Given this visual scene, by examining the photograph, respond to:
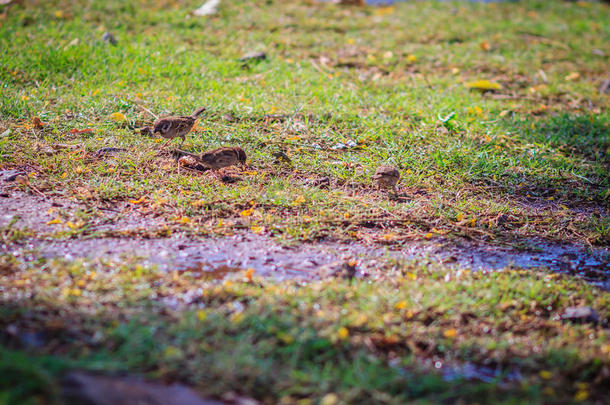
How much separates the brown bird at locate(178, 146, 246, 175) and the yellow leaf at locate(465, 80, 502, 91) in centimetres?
332

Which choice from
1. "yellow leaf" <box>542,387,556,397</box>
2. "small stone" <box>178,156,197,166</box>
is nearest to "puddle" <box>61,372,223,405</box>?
"yellow leaf" <box>542,387,556,397</box>

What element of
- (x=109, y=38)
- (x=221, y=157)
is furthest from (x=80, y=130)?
(x=109, y=38)

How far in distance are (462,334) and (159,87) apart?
4030 mm

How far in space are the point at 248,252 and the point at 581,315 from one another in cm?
177

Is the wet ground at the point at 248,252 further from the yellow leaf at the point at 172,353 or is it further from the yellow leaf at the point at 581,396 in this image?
→ the yellow leaf at the point at 581,396

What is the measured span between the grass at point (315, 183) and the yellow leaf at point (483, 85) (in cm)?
9

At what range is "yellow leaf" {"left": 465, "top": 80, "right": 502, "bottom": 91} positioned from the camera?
5.65m

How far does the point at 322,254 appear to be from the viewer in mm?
2875

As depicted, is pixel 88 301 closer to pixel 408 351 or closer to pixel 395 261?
pixel 408 351

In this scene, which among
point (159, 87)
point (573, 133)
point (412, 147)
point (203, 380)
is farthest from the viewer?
point (159, 87)

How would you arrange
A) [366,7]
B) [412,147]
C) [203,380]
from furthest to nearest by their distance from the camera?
[366,7] < [412,147] < [203,380]

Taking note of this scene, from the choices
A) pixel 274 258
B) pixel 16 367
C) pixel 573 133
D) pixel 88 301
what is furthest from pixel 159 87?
pixel 573 133

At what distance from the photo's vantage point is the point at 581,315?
240 cm

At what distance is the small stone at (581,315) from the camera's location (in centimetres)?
239
